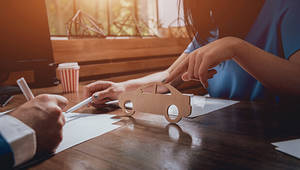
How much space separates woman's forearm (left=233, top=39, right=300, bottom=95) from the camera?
2.63ft

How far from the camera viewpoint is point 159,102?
0.67 metres

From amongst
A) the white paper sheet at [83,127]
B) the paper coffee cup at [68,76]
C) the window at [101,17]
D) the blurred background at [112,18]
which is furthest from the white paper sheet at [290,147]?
the window at [101,17]

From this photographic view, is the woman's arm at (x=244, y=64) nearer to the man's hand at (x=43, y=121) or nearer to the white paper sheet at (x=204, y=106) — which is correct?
the white paper sheet at (x=204, y=106)

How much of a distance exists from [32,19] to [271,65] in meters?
1.47

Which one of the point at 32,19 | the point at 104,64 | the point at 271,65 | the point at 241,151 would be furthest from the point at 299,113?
the point at 104,64

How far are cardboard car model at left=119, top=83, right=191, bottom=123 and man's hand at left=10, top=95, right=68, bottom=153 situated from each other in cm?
25

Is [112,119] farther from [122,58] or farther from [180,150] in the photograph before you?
[122,58]

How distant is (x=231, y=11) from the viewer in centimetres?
118

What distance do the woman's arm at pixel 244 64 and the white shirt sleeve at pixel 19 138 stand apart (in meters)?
0.47

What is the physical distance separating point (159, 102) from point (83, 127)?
222mm

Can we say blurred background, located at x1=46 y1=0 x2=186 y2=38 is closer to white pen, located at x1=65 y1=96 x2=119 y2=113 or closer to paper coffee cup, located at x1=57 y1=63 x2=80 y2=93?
paper coffee cup, located at x1=57 y1=63 x2=80 y2=93

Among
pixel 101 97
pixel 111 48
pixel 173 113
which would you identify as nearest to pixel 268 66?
pixel 173 113

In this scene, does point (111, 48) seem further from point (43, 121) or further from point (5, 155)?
point (5, 155)

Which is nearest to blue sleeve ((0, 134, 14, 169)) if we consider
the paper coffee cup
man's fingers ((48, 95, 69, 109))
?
man's fingers ((48, 95, 69, 109))
